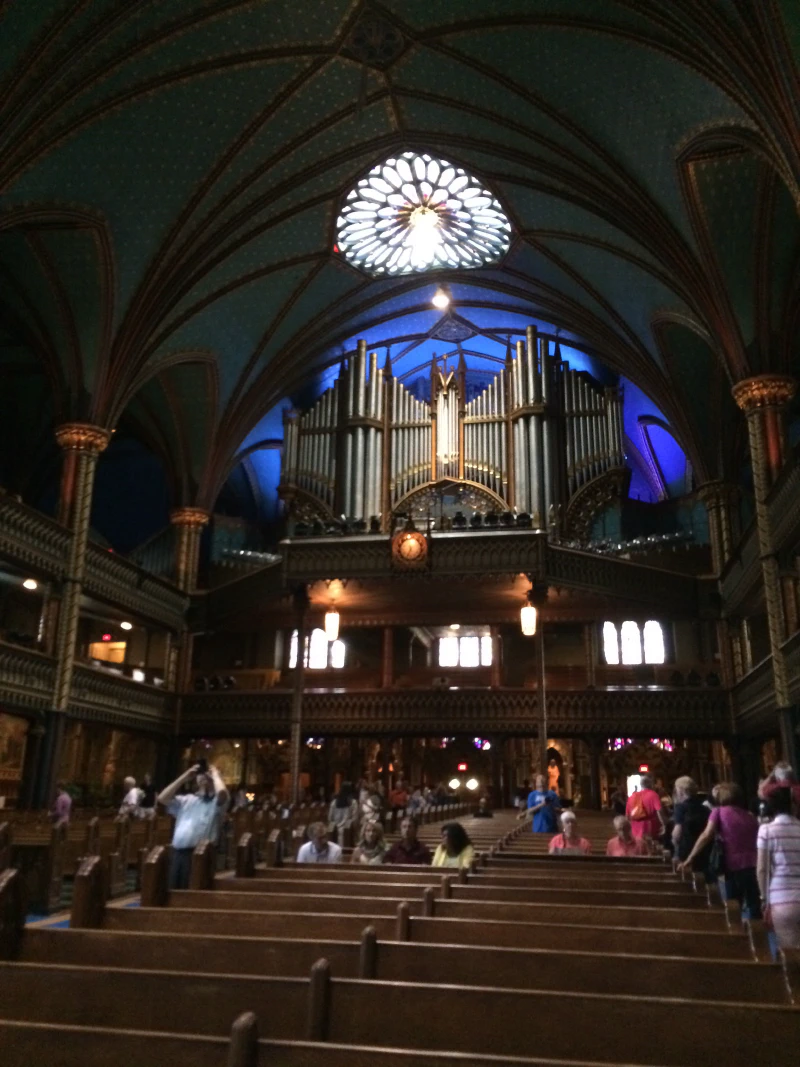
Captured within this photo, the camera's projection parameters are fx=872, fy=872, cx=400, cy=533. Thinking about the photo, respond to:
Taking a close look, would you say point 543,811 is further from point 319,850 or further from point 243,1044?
point 243,1044

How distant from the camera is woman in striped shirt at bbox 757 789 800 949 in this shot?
498cm

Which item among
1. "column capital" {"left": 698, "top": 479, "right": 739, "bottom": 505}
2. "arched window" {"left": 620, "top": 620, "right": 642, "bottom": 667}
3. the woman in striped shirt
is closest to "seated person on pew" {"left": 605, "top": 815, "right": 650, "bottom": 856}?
the woman in striped shirt

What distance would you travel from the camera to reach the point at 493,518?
1975cm

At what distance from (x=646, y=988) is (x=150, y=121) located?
16.7 m

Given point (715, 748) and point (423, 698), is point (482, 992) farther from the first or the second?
point (715, 748)

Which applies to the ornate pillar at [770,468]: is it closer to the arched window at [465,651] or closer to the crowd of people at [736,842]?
the crowd of people at [736,842]

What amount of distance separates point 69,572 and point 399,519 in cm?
776

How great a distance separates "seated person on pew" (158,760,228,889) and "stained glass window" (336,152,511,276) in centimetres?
1708

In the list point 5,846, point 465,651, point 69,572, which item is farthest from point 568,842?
point 465,651

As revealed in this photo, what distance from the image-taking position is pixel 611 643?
24547 millimetres

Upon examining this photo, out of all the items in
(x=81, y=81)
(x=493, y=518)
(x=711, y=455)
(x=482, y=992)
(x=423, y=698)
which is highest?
(x=81, y=81)

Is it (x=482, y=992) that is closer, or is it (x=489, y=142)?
(x=482, y=992)

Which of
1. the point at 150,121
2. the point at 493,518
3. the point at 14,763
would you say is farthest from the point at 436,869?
the point at 14,763

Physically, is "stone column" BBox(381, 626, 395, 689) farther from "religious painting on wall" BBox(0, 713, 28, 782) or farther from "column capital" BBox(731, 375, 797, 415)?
"column capital" BBox(731, 375, 797, 415)
